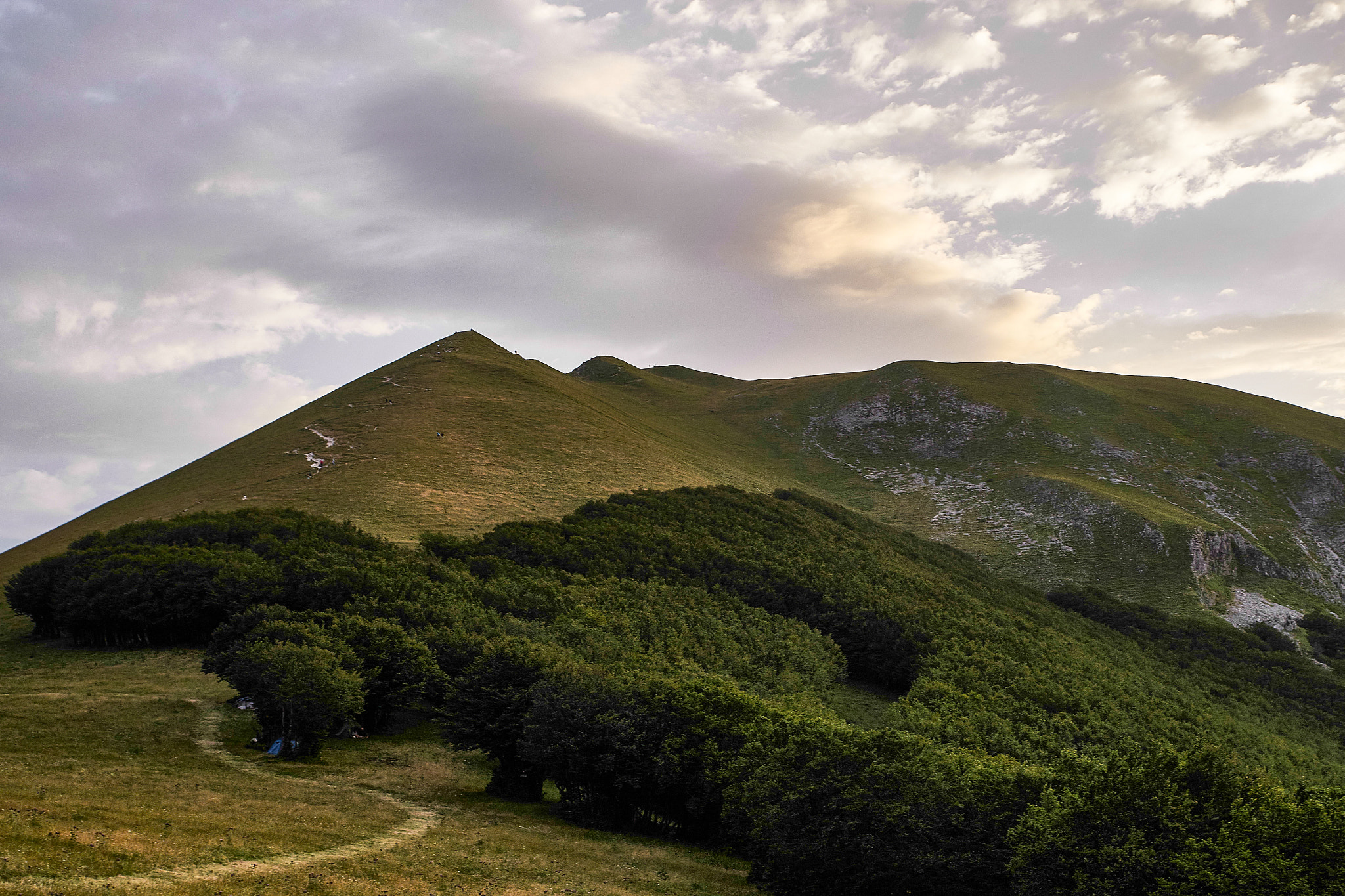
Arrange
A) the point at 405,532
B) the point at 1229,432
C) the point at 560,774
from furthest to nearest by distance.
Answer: the point at 1229,432, the point at 405,532, the point at 560,774

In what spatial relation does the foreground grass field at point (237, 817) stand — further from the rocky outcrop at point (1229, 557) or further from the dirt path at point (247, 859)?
the rocky outcrop at point (1229, 557)

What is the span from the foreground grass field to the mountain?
1518 inches

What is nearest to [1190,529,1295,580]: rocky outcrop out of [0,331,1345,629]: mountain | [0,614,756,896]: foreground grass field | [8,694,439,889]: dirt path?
Answer: [0,331,1345,629]: mountain

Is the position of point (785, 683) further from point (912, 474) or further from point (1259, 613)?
point (912, 474)

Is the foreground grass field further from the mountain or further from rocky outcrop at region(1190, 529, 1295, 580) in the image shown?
rocky outcrop at region(1190, 529, 1295, 580)

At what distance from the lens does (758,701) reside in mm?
49281

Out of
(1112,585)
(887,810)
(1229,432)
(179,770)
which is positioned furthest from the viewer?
(1229,432)

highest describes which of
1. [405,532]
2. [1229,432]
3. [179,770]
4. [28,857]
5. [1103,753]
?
[1229,432]

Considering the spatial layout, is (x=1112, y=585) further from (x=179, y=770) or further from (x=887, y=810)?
(x=179, y=770)

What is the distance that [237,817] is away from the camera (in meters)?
31.8

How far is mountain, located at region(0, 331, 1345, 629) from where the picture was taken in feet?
362

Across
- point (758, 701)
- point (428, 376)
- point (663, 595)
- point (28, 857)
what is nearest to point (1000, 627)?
point (663, 595)

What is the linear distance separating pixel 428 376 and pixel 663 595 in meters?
95.2

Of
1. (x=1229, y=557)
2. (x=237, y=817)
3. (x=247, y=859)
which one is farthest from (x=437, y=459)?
(x=1229, y=557)
